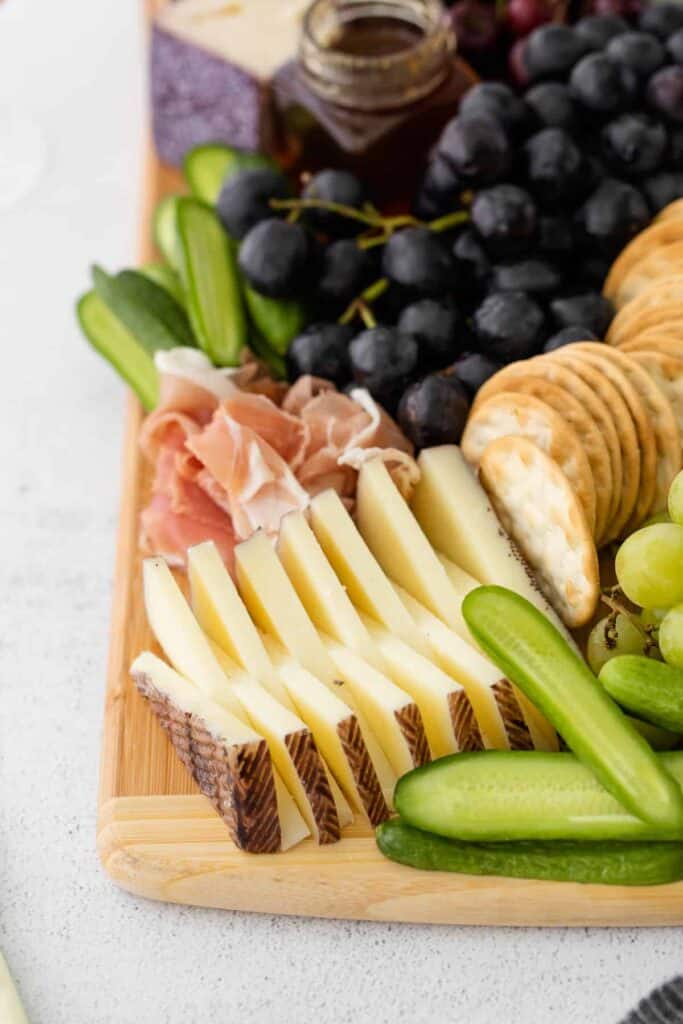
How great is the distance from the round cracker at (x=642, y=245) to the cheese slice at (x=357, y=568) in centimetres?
56

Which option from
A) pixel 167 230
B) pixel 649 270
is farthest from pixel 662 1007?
pixel 167 230

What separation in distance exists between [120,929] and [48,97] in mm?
1758

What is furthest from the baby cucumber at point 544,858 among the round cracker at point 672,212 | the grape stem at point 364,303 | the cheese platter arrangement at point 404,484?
the round cracker at point 672,212

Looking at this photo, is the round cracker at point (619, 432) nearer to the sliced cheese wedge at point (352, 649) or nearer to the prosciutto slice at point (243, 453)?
the prosciutto slice at point (243, 453)

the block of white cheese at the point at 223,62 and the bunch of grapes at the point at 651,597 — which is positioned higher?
the block of white cheese at the point at 223,62

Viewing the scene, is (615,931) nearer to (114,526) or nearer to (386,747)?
(386,747)

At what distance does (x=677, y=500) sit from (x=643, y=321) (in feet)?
1.17

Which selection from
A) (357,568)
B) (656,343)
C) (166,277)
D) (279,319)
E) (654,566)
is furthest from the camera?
(166,277)

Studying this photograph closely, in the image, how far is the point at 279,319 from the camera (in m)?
1.91

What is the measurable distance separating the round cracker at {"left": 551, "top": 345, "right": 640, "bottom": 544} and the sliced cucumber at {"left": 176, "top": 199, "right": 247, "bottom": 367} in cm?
52

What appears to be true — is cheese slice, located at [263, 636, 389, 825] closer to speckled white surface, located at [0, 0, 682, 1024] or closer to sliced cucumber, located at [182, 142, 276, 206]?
Result: speckled white surface, located at [0, 0, 682, 1024]

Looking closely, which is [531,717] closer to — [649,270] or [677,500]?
[677,500]

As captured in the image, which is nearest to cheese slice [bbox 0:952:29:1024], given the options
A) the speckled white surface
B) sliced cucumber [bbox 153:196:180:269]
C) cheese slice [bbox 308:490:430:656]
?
the speckled white surface

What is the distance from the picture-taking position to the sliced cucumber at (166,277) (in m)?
2.02
